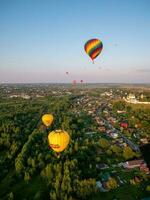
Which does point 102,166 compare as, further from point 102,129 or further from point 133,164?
point 102,129

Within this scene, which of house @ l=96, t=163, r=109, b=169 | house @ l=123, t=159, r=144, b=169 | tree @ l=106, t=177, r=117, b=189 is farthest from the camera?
house @ l=96, t=163, r=109, b=169

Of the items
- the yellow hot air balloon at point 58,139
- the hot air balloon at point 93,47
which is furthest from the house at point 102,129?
the yellow hot air balloon at point 58,139

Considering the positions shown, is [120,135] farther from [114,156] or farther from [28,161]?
[28,161]

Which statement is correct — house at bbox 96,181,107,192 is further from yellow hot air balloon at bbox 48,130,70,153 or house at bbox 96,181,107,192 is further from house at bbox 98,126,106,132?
house at bbox 98,126,106,132

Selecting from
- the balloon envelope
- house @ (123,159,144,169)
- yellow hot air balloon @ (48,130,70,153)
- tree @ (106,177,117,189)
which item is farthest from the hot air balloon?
tree @ (106,177,117,189)

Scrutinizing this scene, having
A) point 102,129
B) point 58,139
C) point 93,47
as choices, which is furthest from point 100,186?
point 102,129

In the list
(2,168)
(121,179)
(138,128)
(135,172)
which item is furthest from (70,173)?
(138,128)

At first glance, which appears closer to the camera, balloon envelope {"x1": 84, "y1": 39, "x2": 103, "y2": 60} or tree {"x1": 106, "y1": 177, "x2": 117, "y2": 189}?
tree {"x1": 106, "y1": 177, "x2": 117, "y2": 189}

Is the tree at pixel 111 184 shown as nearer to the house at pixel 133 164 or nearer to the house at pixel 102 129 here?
the house at pixel 133 164
